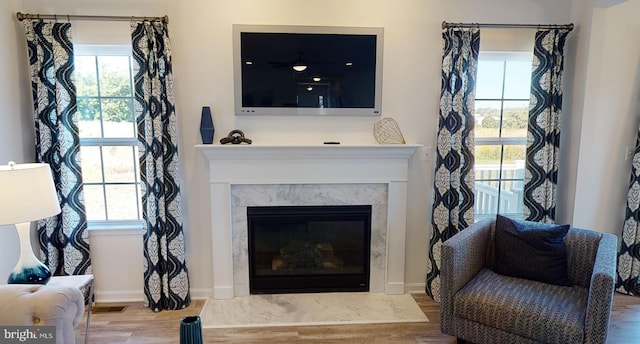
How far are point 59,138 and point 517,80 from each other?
3.76 metres

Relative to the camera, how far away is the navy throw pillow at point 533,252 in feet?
7.98

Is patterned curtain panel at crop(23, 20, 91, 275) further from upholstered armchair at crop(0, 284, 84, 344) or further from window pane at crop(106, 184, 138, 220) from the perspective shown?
upholstered armchair at crop(0, 284, 84, 344)

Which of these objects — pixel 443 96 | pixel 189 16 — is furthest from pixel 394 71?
pixel 189 16

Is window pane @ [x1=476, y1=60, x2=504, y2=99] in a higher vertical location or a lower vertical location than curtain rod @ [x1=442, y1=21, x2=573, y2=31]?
lower

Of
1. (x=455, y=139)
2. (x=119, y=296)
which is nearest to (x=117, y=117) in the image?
(x=119, y=296)

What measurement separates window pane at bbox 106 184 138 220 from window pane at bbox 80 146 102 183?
130 mm

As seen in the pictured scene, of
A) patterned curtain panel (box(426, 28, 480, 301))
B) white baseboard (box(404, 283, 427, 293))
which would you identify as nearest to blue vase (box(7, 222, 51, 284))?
white baseboard (box(404, 283, 427, 293))

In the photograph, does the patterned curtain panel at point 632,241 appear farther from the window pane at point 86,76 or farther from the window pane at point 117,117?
the window pane at point 86,76

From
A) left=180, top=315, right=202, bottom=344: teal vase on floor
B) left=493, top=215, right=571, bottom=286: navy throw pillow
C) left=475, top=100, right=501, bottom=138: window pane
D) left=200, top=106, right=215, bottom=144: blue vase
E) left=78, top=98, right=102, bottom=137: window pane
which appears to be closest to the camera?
left=180, top=315, right=202, bottom=344: teal vase on floor

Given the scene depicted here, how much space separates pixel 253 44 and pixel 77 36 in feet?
4.38

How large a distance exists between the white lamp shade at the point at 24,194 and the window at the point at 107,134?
1.08 m

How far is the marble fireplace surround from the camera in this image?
3.01m

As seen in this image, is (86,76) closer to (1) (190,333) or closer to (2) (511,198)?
(1) (190,333)

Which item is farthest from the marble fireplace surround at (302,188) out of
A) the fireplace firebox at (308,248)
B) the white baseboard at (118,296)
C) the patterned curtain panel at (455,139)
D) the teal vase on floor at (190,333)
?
the teal vase on floor at (190,333)
